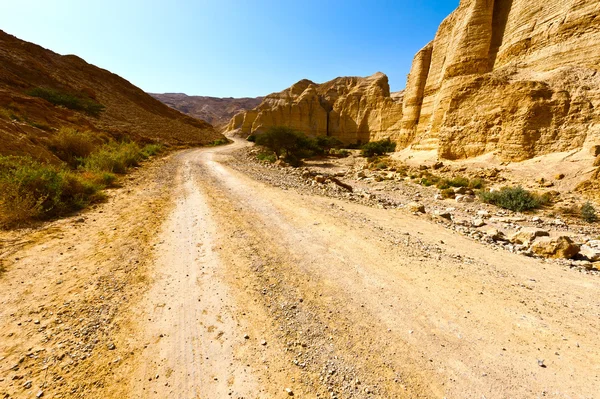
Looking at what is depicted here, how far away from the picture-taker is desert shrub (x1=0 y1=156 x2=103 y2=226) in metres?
5.15

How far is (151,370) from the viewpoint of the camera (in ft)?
7.22

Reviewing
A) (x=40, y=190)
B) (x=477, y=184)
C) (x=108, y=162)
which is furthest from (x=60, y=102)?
(x=477, y=184)

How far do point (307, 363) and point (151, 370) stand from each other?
145 cm

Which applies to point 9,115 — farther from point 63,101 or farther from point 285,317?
point 285,317

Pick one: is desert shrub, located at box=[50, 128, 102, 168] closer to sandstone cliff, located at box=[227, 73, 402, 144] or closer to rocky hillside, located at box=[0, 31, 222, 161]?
rocky hillside, located at box=[0, 31, 222, 161]

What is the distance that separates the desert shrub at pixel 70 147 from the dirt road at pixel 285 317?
7.57m

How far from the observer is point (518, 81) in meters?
15.4

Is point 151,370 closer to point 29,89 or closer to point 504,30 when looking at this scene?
point 504,30

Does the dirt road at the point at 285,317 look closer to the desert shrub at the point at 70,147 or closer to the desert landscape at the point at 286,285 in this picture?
the desert landscape at the point at 286,285

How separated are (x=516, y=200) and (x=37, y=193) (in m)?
16.5

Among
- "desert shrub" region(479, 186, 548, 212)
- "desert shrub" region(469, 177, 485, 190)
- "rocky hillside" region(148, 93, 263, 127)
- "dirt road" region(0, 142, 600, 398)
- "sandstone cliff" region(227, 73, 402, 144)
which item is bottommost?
"dirt road" region(0, 142, 600, 398)

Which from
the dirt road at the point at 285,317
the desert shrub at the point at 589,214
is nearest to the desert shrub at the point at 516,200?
the desert shrub at the point at 589,214

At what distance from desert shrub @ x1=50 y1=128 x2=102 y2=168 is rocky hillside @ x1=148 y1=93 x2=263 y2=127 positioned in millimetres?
114617

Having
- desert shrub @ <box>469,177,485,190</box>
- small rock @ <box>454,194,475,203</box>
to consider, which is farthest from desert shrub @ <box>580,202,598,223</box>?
desert shrub @ <box>469,177,485,190</box>
